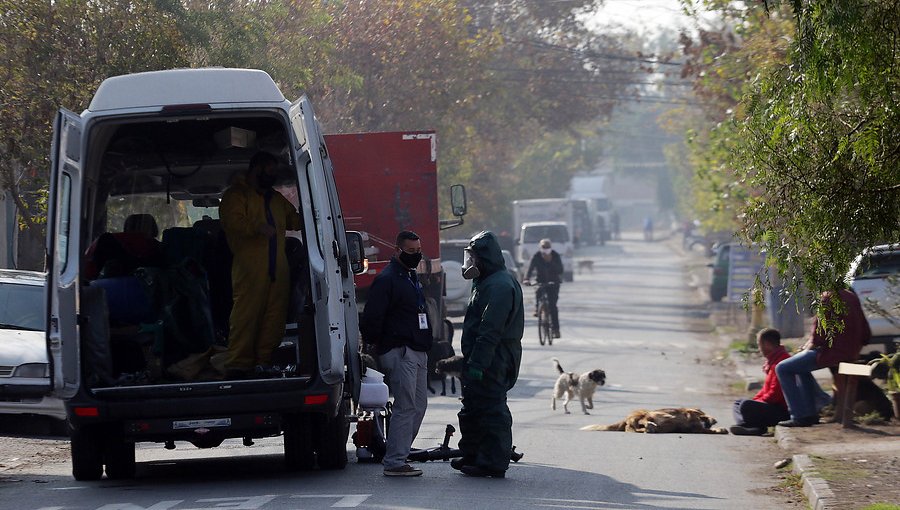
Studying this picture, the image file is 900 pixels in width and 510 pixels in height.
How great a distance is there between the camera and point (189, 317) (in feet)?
36.1

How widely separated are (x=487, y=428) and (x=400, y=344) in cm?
90

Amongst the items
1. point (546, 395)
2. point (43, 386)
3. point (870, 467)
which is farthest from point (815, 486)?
point (546, 395)

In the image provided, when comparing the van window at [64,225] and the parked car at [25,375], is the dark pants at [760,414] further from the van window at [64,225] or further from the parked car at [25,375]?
the van window at [64,225]

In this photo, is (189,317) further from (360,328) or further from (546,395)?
(546,395)

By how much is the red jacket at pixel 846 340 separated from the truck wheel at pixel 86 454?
7230 millimetres

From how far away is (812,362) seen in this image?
14258 mm

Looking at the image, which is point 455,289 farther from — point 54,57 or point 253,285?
point 253,285

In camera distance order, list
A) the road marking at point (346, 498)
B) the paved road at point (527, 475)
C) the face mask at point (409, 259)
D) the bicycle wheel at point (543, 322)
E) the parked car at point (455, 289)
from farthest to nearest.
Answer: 1. the parked car at point (455, 289)
2. the bicycle wheel at point (543, 322)
3. the face mask at point (409, 259)
4. the paved road at point (527, 475)
5. the road marking at point (346, 498)

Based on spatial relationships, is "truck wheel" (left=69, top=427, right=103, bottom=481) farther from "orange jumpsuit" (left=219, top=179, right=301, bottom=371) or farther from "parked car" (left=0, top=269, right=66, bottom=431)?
"parked car" (left=0, top=269, right=66, bottom=431)

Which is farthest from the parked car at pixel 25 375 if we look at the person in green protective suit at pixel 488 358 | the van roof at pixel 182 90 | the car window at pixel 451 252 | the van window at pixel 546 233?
the van window at pixel 546 233

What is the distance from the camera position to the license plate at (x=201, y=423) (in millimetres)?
9938

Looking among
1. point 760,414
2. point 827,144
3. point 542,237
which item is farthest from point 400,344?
point 542,237

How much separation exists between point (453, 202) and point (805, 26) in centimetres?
1078

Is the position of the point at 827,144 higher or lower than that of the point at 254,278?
higher
